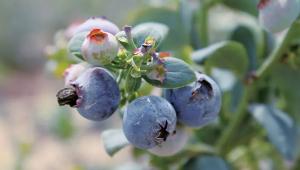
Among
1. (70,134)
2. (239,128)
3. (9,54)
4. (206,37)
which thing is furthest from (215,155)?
(9,54)

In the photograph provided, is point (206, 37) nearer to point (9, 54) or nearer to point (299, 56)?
point (299, 56)

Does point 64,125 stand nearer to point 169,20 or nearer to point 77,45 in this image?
point 169,20

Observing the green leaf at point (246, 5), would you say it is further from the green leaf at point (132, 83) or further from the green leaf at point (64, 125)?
the green leaf at point (64, 125)

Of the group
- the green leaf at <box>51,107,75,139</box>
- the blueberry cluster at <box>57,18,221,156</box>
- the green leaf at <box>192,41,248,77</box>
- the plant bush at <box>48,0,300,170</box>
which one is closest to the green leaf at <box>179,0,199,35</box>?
the plant bush at <box>48,0,300,170</box>

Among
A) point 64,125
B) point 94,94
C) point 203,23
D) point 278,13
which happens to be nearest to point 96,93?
point 94,94

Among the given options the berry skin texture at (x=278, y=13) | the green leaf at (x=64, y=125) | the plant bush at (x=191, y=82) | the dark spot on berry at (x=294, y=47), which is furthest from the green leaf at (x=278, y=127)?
the green leaf at (x=64, y=125)

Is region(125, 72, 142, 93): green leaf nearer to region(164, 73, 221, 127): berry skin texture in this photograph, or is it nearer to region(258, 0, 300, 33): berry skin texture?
region(164, 73, 221, 127): berry skin texture
